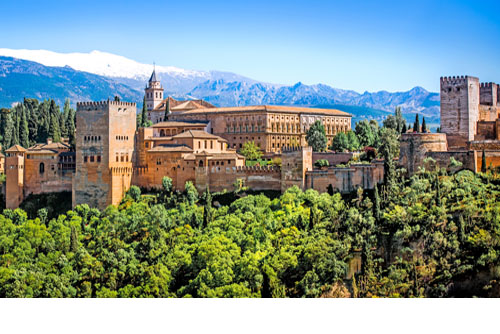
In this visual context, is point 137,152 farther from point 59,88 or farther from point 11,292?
point 59,88

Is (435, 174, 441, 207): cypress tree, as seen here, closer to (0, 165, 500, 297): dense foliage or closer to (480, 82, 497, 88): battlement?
(0, 165, 500, 297): dense foliage

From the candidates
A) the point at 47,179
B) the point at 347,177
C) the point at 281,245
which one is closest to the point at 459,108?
the point at 347,177

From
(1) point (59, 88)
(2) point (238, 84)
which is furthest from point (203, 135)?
(2) point (238, 84)

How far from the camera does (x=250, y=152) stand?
24344mm

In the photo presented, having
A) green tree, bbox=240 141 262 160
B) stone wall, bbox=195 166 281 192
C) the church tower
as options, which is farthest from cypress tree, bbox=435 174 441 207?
the church tower

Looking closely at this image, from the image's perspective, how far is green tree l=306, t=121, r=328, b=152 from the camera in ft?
82.4

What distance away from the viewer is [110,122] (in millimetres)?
19719

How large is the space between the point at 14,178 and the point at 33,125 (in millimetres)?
8946

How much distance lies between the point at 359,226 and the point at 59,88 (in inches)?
1445

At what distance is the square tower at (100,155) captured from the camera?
19625 millimetres

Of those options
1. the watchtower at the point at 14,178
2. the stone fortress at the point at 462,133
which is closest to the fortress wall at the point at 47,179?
the watchtower at the point at 14,178

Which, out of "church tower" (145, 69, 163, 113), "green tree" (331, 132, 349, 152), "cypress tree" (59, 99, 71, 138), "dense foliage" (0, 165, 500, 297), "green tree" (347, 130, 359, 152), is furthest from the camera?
"church tower" (145, 69, 163, 113)

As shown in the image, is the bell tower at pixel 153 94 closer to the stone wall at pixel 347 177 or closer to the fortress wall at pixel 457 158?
the stone wall at pixel 347 177

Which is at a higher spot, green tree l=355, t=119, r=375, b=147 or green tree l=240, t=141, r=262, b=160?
green tree l=355, t=119, r=375, b=147
